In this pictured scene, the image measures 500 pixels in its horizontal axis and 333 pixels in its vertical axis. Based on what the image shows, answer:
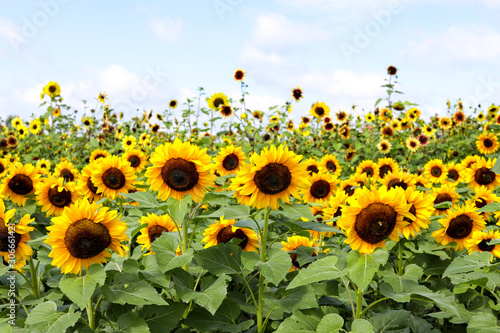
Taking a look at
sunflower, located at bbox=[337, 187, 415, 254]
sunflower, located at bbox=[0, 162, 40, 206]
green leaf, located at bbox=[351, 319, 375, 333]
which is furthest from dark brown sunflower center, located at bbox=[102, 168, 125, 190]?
green leaf, located at bbox=[351, 319, 375, 333]

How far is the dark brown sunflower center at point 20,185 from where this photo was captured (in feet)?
12.2

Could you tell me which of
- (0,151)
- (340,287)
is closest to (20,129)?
(0,151)

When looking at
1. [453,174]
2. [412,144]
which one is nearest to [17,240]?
[453,174]

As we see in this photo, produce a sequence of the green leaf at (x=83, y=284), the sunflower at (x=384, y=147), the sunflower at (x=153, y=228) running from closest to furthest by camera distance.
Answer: the green leaf at (x=83, y=284) → the sunflower at (x=153, y=228) → the sunflower at (x=384, y=147)

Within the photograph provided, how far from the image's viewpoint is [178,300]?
2.40m

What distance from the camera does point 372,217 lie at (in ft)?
6.71

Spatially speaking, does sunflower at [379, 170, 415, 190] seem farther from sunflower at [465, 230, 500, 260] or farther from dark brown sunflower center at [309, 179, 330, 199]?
sunflower at [465, 230, 500, 260]

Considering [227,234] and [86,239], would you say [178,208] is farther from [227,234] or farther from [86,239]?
[227,234]

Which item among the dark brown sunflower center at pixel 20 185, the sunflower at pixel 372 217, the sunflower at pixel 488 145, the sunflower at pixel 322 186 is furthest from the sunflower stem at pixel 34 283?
the sunflower at pixel 488 145

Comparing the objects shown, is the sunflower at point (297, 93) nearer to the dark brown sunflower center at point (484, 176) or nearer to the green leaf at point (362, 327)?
the dark brown sunflower center at point (484, 176)

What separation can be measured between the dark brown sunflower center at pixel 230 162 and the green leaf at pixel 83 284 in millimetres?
2089

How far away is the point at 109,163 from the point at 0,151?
26.7 feet

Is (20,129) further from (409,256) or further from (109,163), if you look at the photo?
(409,256)

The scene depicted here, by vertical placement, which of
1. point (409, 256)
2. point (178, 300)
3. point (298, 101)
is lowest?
point (178, 300)
